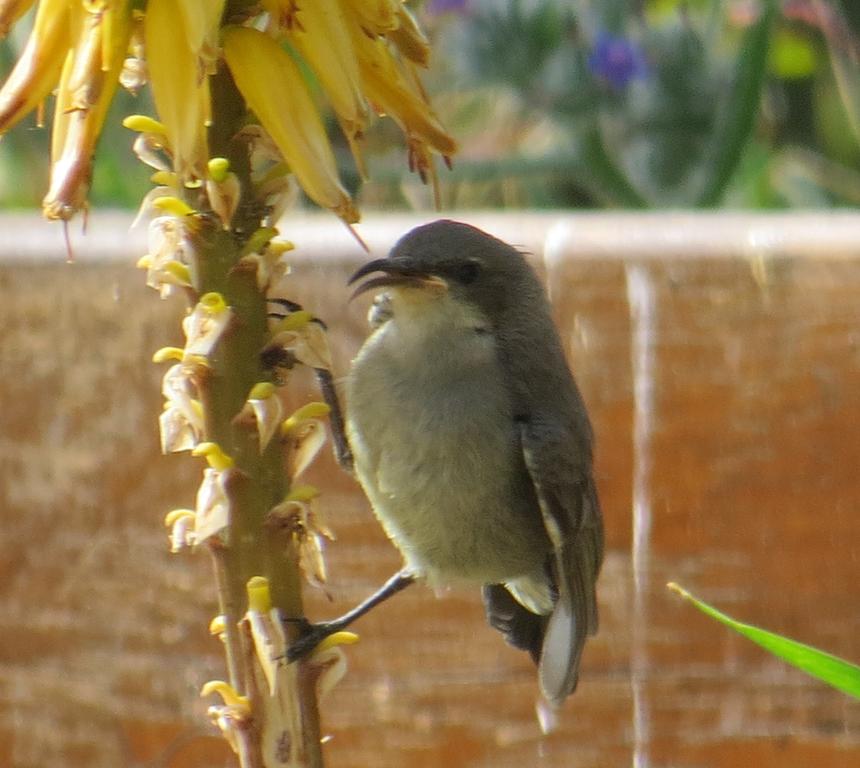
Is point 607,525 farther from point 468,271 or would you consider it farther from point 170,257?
point 170,257

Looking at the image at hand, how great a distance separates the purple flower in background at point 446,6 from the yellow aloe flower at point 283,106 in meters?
1.95

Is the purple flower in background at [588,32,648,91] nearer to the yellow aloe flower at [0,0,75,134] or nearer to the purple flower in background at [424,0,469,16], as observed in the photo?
the purple flower in background at [424,0,469,16]

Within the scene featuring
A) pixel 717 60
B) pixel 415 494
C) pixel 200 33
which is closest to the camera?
pixel 200 33

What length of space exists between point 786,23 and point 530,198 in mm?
729

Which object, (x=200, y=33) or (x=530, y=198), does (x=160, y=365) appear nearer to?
(x=200, y=33)

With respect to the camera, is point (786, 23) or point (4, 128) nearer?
point (4, 128)

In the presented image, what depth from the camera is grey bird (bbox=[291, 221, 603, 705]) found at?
138 cm

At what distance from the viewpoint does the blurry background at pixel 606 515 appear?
171 cm

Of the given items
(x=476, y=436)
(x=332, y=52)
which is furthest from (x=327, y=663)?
(x=476, y=436)

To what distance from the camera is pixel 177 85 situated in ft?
2.69

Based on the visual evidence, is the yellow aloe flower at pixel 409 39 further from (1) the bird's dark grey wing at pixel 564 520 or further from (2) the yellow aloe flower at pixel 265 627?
(1) the bird's dark grey wing at pixel 564 520

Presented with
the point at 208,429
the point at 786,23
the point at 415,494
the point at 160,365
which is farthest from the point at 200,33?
the point at 786,23

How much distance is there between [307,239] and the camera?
1806 mm

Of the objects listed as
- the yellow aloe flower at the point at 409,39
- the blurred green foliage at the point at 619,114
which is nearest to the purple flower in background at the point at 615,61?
the blurred green foliage at the point at 619,114
